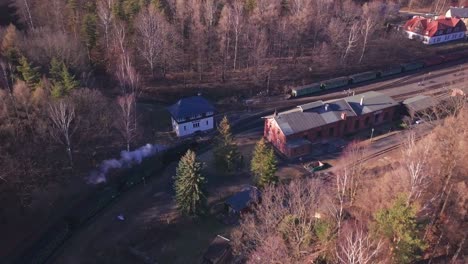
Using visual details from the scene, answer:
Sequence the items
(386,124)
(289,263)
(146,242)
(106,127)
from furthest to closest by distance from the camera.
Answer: (386,124)
(106,127)
(146,242)
(289,263)

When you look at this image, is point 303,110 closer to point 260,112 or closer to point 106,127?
point 260,112

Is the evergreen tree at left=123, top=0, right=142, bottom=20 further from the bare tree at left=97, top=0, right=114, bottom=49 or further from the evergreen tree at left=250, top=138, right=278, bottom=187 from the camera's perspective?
the evergreen tree at left=250, top=138, right=278, bottom=187

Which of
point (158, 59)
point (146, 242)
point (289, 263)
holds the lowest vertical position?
point (146, 242)

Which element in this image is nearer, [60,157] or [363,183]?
[363,183]

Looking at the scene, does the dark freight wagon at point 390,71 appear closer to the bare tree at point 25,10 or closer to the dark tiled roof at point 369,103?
the dark tiled roof at point 369,103

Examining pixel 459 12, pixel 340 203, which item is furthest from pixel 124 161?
pixel 459 12

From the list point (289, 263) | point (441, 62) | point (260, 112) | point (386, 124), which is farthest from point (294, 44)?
point (289, 263)

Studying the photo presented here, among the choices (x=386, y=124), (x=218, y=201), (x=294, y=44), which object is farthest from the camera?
(x=294, y=44)
